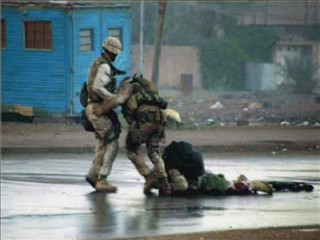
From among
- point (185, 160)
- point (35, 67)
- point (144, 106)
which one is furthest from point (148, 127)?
point (35, 67)

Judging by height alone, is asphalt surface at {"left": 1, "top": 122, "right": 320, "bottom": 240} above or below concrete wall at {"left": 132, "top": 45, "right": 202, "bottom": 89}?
above

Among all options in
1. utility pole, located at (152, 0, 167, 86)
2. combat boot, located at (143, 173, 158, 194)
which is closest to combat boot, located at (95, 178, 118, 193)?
combat boot, located at (143, 173, 158, 194)

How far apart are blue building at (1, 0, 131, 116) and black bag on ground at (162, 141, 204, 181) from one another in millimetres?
12706

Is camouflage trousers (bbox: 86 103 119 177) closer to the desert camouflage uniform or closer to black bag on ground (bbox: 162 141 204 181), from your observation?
the desert camouflage uniform

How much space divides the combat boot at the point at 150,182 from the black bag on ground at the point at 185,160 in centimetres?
28

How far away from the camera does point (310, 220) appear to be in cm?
1485

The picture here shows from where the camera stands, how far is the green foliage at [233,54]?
4538 cm

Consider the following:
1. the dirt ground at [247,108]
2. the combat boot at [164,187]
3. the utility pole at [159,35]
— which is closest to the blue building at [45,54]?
the dirt ground at [247,108]

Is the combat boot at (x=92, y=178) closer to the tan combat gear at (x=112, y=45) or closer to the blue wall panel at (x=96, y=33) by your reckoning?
the tan combat gear at (x=112, y=45)

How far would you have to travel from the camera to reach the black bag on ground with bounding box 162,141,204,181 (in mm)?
17188

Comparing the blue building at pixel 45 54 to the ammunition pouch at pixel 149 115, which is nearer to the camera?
the ammunition pouch at pixel 149 115

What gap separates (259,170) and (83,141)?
5325 mm

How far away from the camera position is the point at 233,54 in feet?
150

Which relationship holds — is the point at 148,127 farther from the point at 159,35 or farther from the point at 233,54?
the point at 233,54
